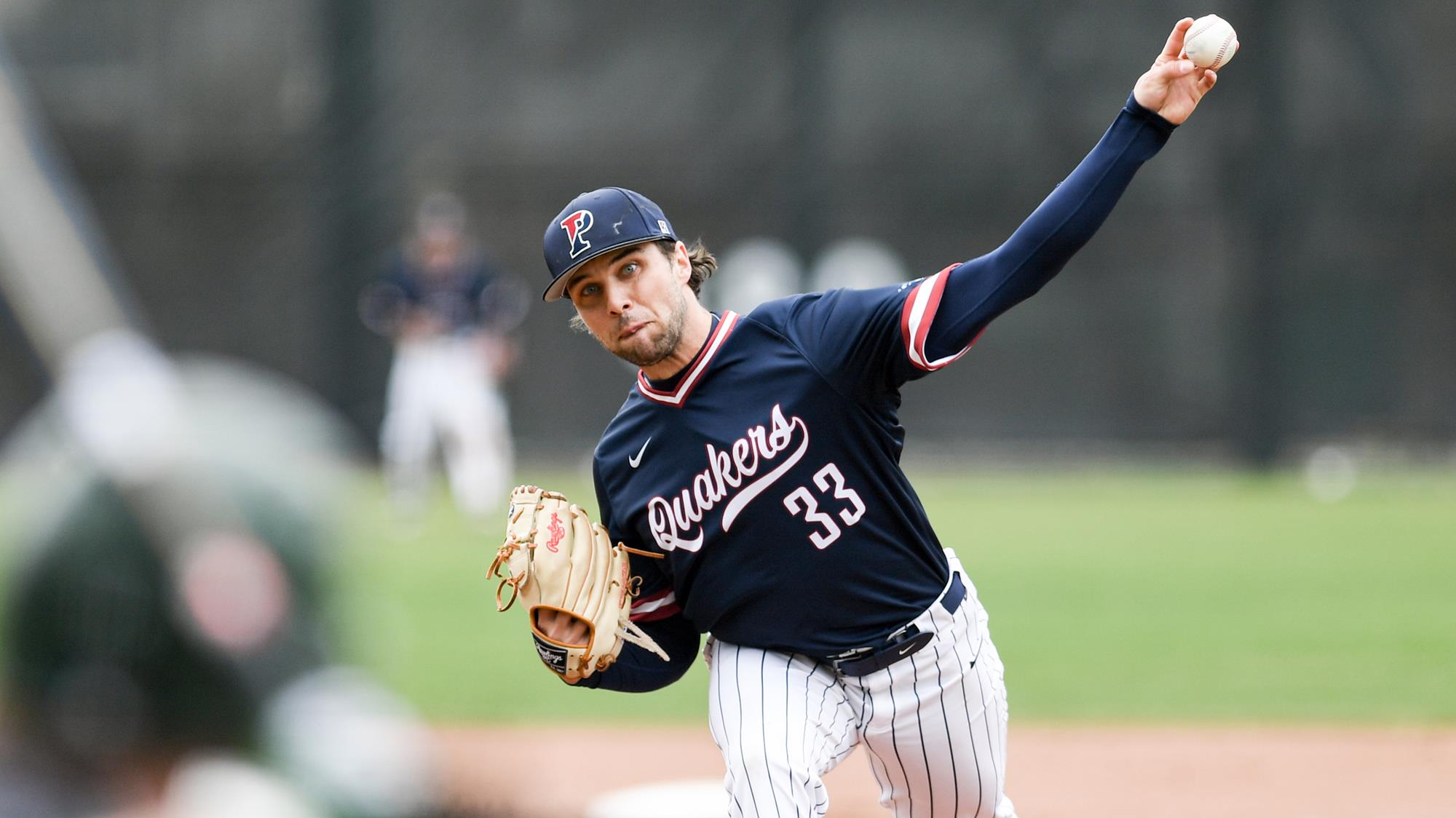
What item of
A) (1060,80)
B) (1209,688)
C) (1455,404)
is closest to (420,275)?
(1060,80)

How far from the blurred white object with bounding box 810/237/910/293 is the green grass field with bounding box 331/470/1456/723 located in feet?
8.25

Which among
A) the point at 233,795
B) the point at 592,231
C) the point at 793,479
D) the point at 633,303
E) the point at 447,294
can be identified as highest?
the point at 447,294

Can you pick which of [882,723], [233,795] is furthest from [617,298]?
[233,795]

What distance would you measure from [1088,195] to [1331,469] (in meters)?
11.1

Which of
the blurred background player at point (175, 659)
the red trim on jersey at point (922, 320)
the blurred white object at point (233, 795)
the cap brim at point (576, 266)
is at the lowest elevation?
the blurred white object at point (233, 795)

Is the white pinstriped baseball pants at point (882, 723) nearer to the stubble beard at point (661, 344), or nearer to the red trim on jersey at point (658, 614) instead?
the red trim on jersey at point (658, 614)

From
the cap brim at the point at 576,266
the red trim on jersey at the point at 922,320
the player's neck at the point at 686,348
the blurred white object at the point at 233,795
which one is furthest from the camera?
the player's neck at the point at 686,348

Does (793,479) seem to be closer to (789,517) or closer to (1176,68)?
(789,517)

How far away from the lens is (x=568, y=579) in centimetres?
300

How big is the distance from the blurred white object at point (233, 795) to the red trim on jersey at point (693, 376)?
1341 mm

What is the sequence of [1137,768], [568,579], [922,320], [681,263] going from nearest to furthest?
[922,320]
[568,579]
[681,263]
[1137,768]

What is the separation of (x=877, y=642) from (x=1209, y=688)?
3.62m

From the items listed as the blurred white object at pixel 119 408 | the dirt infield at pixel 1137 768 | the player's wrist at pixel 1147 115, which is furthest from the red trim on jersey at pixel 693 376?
the dirt infield at pixel 1137 768

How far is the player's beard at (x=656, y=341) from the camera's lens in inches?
120
